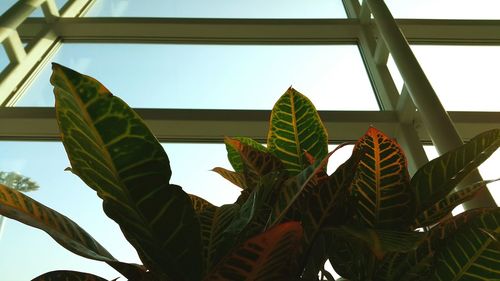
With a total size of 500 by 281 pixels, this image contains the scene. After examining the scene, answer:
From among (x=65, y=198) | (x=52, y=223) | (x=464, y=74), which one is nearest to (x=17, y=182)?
(x=65, y=198)

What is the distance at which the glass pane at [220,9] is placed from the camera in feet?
9.14

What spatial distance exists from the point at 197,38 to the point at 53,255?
5.60ft

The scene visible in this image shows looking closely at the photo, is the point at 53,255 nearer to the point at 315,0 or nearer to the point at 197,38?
the point at 197,38

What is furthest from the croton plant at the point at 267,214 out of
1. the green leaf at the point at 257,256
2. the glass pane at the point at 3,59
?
the glass pane at the point at 3,59

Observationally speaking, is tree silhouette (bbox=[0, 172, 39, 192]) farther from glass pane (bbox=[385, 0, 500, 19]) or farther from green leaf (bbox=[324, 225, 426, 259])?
glass pane (bbox=[385, 0, 500, 19])

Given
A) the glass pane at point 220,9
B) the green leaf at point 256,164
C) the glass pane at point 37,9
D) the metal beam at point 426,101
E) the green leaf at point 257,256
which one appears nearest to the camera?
the green leaf at point 257,256

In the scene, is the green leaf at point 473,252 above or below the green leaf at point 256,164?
below

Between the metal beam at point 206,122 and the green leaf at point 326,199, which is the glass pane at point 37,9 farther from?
the green leaf at point 326,199

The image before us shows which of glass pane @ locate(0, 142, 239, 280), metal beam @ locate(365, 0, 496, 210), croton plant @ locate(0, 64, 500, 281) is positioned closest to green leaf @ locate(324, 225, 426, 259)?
croton plant @ locate(0, 64, 500, 281)

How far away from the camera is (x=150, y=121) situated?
1.78m

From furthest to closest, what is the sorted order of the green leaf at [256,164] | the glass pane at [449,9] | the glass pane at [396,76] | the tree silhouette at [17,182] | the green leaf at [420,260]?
the glass pane at [449,9], the glass pane at [396,76], the tree silhouette at [17,182], the green leaf at [256,164], the green leaf at [420,260]

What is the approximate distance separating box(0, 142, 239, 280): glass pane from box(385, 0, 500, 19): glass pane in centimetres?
178

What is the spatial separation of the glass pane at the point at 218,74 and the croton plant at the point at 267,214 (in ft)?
5.01

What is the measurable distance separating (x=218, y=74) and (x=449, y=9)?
5.60 feet
